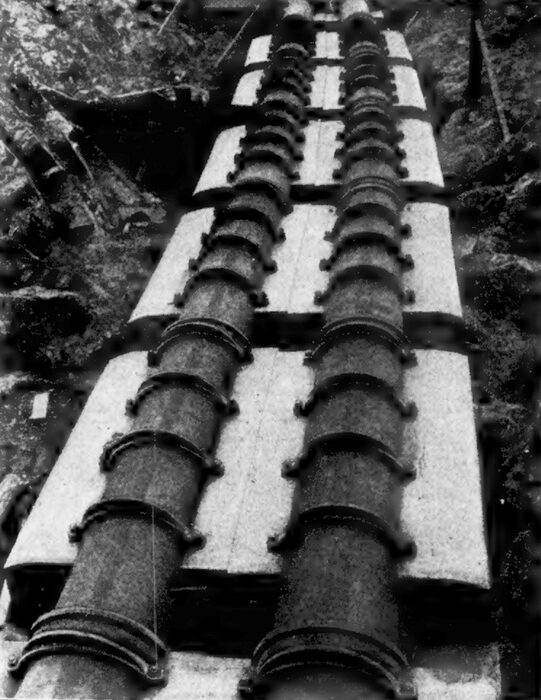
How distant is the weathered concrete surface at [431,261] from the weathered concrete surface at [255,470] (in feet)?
3.23

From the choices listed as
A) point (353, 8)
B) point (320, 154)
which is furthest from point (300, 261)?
point (353, 8)

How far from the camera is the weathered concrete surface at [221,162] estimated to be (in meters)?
5.70

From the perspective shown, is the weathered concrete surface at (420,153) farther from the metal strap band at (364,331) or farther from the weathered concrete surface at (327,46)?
the metal strap band at (364,331)

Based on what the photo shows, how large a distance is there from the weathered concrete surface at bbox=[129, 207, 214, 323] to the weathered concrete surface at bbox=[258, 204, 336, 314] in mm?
645

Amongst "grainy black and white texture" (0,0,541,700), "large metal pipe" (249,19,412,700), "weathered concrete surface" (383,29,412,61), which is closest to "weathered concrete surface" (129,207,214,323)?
"grainy black and white texture" (0,0,541,700)

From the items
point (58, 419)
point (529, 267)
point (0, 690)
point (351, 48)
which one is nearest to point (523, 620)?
point (0, 690)

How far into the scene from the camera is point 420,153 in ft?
19.0

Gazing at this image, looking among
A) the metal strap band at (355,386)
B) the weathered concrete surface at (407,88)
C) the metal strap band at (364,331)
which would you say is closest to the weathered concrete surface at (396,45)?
the weathered concrete surface at (407,88)

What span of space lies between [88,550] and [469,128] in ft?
20.5

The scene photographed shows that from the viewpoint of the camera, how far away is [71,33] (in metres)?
6.92

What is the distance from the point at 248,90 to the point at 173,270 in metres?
3.16

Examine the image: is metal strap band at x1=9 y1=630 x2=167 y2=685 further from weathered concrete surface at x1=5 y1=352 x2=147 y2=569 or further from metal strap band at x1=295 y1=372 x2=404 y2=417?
metal strap band at x1=295 y1=372 x2=404 y2=417

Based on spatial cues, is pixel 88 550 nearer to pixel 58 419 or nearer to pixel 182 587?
pixel 182 587

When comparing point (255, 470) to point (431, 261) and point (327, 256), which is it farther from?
point (431, 261)
